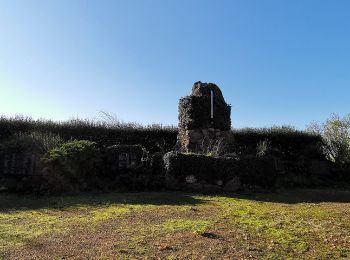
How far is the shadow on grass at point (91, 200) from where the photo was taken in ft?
A: 29.8

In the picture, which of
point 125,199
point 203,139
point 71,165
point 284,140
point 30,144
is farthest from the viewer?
point 284,140

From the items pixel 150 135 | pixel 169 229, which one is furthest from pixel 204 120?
pixel 169 229

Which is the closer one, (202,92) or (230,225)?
(230,225)

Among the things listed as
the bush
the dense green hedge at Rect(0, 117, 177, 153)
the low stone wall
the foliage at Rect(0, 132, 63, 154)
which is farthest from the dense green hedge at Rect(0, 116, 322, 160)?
the bush

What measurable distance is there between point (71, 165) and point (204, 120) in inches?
229

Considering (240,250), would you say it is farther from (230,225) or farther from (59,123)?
(59,123)

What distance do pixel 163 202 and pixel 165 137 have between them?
9.35 meters

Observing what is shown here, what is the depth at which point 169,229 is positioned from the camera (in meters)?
6.26

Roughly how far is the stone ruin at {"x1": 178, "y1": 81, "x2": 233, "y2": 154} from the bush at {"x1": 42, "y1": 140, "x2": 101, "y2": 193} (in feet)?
13.5

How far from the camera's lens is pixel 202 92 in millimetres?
15906

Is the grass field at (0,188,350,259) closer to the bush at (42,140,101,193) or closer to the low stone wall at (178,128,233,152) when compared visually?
the bush at (42,140,101,193)

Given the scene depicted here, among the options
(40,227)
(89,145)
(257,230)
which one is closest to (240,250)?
(257,230)

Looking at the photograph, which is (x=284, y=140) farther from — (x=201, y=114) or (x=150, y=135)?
(x=150, y=135)

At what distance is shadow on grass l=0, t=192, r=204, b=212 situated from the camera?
908 cm
